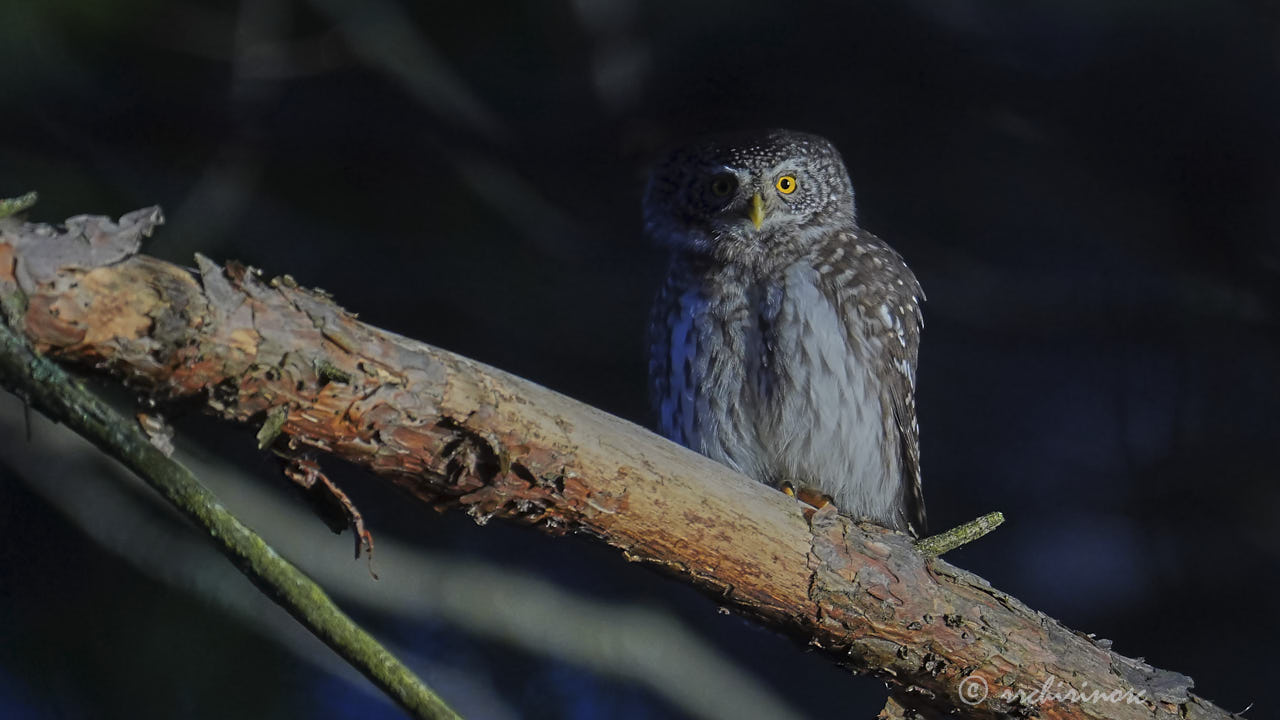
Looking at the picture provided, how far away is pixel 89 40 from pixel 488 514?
1.90 metres

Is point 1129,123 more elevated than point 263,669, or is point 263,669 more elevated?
point 1129,123

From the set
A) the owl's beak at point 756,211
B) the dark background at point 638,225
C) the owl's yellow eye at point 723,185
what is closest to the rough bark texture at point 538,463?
the owl's beak at point 756,211

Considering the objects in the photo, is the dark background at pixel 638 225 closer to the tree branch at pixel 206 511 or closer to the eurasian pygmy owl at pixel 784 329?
the eurasian pygmy owl at pixel 784 329

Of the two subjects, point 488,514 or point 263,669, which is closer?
point 488,514

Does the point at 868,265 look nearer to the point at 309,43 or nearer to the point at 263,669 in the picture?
the point at 309,43

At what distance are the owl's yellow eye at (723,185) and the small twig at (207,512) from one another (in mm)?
1827

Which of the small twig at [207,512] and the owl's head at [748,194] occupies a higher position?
the owl's head at [748,194]

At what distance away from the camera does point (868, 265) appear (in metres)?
2.62

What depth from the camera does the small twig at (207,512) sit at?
100 centimetres

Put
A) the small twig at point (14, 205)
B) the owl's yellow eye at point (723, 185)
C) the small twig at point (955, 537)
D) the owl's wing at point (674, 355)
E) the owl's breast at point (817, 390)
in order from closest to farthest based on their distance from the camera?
the small twig at point (14, 205), the small twig at point (955, 537), the owl's breast at point (817, 390), the owl's wing at point (674, 355), the owl's yellow eye at point (723, 185)

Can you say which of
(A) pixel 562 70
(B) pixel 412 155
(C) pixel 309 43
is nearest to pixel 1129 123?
(A) pixel 562 70

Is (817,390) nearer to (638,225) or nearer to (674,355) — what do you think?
(674,355)

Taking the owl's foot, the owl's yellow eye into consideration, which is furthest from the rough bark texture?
the owl's yellow eye

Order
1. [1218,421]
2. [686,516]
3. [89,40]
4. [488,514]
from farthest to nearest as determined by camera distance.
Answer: [1218,421], [89,40], [686,516], [488,514]
